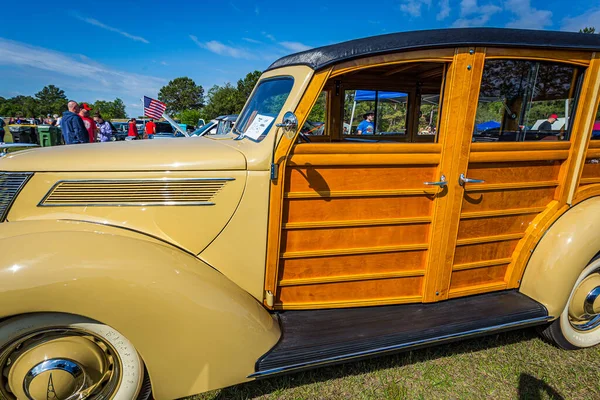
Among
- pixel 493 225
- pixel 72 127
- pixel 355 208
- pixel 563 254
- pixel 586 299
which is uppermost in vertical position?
pixel 72 127

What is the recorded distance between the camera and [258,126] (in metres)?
2.40

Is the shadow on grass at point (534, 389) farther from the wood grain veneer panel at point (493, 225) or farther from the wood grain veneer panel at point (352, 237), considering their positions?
the wood grain veneer panel at point (352, 237)

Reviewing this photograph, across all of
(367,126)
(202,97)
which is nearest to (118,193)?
(367,126)

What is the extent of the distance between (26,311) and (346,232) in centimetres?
175

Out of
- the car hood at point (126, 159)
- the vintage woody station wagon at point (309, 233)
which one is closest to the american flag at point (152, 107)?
the vintage woody station wagon at point (309, 233)

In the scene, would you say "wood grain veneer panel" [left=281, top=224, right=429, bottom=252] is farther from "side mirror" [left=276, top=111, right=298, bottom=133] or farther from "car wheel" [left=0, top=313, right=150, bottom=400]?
"car wheel" [left=0, top=313, right=150, bottom=400]

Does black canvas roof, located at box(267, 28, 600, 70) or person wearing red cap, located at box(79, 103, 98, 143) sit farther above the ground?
black canvas roof, located at box(267, 28, 600, 70)

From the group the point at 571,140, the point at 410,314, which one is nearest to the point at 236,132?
the point at 410,314

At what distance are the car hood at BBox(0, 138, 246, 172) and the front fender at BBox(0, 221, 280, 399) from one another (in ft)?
1.17

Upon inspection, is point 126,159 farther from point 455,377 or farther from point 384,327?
point 455,377

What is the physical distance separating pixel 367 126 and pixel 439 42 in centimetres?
177

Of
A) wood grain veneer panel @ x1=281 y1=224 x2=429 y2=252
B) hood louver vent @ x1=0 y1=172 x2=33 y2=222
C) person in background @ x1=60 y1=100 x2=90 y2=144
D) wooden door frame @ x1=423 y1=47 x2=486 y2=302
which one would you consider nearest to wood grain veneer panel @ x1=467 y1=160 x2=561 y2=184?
wooden door frame @ x1=423 y1=47 x2=486 y2=302

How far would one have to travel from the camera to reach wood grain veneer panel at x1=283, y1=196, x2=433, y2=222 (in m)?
2.16

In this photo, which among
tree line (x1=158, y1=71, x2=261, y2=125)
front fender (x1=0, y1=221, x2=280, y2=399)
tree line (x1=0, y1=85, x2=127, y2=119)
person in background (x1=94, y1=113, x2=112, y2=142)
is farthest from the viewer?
tree line (x1=0, y1=85, x2=127, y2=119)
